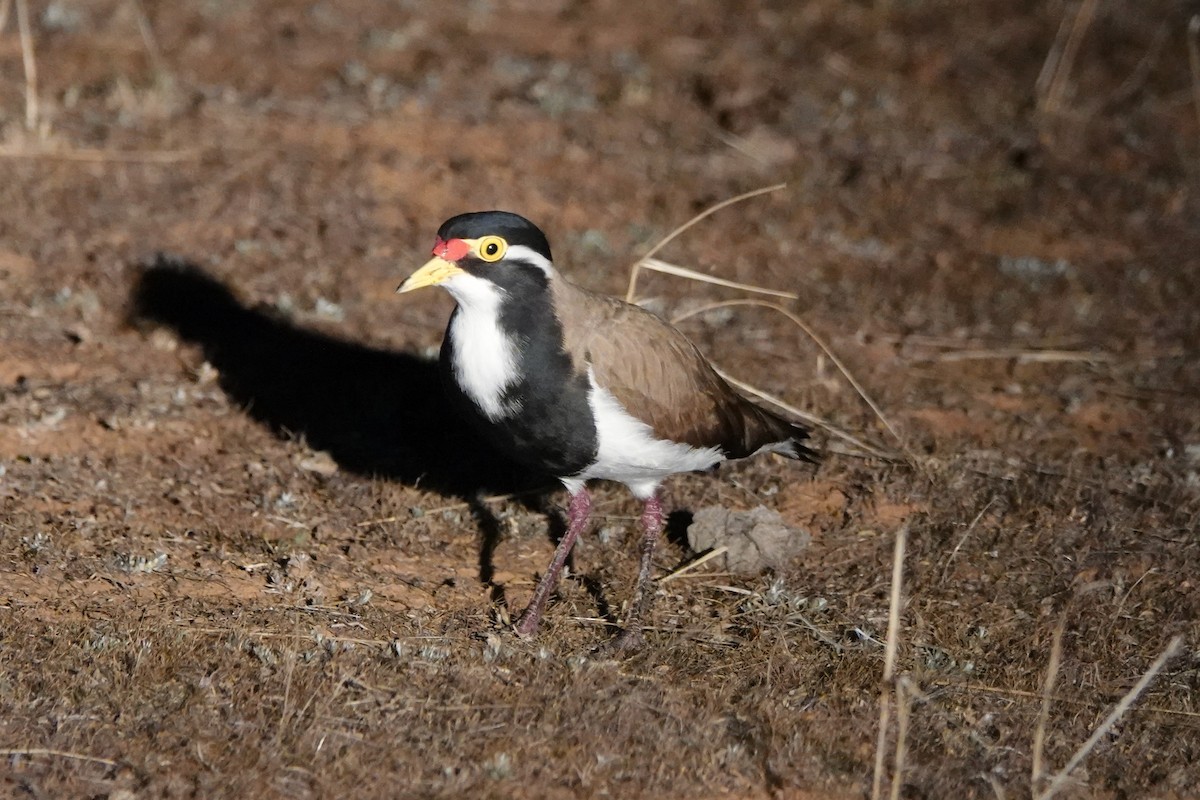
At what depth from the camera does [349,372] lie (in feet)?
23.6

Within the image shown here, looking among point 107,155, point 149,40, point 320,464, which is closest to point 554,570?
point 320,464

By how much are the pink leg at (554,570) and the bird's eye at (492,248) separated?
111cm

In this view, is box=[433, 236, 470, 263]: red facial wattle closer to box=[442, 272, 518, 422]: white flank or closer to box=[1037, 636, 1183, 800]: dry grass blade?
box=[442, 272, 518, 422]: white flank

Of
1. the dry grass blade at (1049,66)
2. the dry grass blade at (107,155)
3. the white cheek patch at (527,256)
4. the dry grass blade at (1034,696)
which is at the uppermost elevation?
the dry grass blade at (1049,66)

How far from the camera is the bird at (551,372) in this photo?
511 cm

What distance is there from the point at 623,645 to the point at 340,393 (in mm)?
2433

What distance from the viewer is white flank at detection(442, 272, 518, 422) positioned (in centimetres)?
509

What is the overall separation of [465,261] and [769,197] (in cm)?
477

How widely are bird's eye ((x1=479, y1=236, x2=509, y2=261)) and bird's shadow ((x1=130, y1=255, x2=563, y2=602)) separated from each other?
1428 mm

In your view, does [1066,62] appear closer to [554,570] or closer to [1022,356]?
[1022,356]

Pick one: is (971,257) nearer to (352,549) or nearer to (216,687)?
(352,549)

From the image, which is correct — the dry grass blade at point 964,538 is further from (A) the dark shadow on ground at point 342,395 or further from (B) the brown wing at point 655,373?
(A) the dark shadow on ground at point 342,395

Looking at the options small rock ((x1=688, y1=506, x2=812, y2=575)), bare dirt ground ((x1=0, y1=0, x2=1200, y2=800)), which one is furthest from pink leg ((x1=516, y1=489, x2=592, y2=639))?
small rock ((x1=688, y1=506, x2=812, y2=575))

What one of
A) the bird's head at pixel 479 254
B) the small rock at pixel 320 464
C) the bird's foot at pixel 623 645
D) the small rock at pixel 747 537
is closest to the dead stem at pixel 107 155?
the small rock at pixel 320 464
